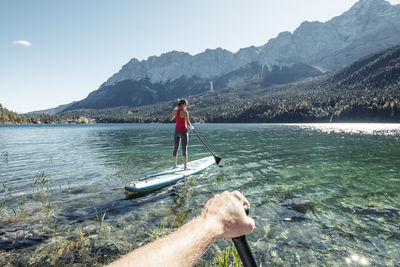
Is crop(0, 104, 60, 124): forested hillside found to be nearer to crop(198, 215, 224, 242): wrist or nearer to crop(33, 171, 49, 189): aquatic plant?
crop(33, 171, 49, 189): aquatic plant

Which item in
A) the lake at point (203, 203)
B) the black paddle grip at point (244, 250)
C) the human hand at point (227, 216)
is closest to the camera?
the human hand at point (227, 216)

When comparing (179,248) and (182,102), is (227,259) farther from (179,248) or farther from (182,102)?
(182,102)

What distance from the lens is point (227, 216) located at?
1889mm

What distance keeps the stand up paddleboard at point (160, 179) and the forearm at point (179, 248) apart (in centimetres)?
896

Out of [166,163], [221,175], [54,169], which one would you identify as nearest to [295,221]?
[221,175]

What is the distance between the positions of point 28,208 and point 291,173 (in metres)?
13.6

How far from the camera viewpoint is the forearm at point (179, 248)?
4.33ft

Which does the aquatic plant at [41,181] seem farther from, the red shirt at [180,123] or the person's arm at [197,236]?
the person's arm at [197,236]

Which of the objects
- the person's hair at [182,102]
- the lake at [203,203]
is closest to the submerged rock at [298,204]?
the lake at [203,203]

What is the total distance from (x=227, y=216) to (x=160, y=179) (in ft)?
32.0

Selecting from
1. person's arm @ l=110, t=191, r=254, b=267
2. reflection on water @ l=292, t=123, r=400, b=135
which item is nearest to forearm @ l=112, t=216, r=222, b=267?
person's arm @ l=110, t=191, r=254, b=267

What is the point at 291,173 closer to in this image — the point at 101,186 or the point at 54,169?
the point at 101,186

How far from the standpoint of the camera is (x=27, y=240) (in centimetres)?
619

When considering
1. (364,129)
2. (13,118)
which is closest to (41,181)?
(364,129)
